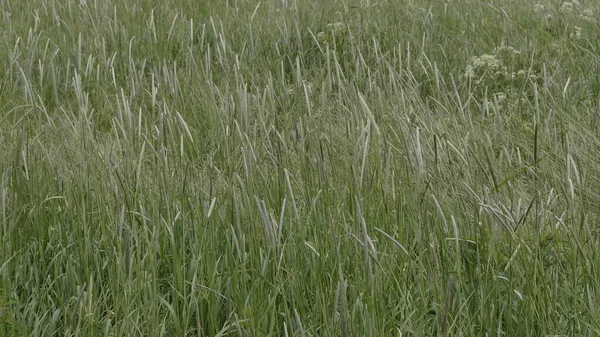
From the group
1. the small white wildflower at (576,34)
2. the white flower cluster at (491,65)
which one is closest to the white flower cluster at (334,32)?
the white flower cluster at (491,65)

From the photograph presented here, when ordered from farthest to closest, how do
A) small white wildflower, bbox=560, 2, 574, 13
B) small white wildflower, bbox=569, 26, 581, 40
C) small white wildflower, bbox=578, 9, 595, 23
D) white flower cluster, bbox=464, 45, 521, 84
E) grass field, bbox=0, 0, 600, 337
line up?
1. small white wildflower, bbox=560, 2, 574, 13
2. small white wildflower, bbox=578, 9, 595, 23
3. small white wildflower, bbox=569, 26, 581, 40
4. white flower cluster, bbox=464, 45, 521, 84
5. grass field, bbox=0, 0, 600, 337

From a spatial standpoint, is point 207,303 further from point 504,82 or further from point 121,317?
point 504,82

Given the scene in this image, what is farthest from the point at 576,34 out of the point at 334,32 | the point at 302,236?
the point at 302,236

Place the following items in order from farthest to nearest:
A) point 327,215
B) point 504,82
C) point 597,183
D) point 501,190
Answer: point 504,82, point 597,183, point 501,190, point 327,215

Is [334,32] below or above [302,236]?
below

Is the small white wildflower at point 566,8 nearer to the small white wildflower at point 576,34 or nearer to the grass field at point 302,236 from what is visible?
the small white wildflower at point 576,34

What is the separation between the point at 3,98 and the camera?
356cm

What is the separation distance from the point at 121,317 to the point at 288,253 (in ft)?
1.32

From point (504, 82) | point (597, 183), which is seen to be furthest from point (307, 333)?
point (504, 82)

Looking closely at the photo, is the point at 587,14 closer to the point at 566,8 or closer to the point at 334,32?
the point at 566,8

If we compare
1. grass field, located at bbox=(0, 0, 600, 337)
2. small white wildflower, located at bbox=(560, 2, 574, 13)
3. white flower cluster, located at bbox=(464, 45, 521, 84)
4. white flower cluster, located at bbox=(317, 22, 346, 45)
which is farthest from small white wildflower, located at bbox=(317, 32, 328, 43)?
small white wildflower, located at bbox=(560, 2, 574, 13)

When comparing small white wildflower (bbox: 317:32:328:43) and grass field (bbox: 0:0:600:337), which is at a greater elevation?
grass field (bbox: 0:0:600:337)

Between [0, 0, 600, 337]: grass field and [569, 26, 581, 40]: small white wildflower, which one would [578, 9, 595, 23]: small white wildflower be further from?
[0, 0, 600, 337]: grass field

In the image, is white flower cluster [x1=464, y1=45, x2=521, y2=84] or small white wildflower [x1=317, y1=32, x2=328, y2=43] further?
small white wildflower [x1=317, y1=32, x2=328, y2=43]
